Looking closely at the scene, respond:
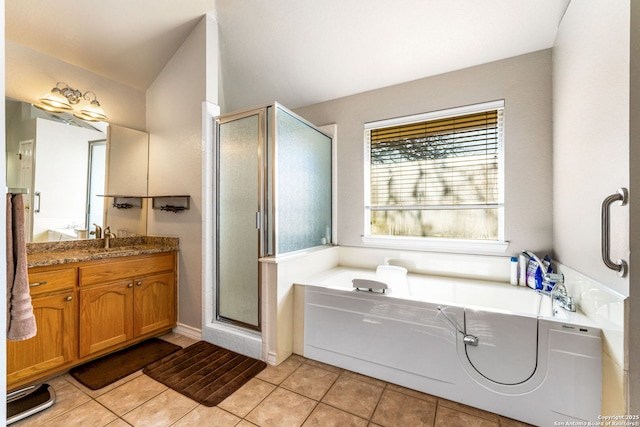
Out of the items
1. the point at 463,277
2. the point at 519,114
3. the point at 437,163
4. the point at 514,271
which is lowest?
the point at 463,277

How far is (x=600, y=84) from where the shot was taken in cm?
138

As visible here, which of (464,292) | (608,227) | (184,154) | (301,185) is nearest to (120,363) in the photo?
(184,154)

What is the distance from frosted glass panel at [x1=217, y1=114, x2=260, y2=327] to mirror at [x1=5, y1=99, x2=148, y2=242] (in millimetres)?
1016

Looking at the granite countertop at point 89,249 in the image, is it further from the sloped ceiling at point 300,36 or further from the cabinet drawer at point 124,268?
the sloped ceiling at point 300,36

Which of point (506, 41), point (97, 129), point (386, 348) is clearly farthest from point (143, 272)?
point (506, 41)

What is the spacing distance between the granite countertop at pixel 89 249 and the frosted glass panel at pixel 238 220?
0.61 metres

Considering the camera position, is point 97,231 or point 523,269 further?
point 97,231

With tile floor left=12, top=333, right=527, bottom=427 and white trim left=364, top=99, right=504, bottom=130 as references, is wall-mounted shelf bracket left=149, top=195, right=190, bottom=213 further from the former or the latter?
white trim left=364, top=99, right=504, bottom=130

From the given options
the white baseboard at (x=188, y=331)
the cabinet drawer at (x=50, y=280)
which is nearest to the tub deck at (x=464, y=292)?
the white baseboard at (x=188, y=331)

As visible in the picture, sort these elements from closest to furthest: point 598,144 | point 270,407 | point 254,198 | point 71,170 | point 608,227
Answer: point 608,227
point 598,144
point 270,407
point 254,198
point 71,170

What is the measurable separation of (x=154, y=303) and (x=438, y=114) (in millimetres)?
3070

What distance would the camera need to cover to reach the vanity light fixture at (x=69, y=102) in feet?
7.40

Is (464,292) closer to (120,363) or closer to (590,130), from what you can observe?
(590,130)

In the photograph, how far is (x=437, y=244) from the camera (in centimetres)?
253
